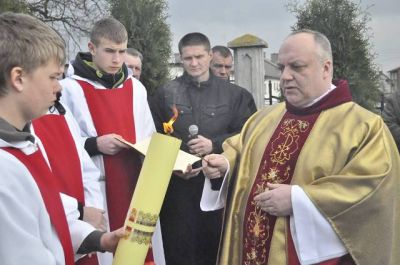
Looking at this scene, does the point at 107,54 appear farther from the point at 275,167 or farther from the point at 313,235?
the point at 313,235

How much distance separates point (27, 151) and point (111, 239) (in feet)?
1.79

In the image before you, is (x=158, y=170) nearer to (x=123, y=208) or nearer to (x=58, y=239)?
(x=58, y=239)

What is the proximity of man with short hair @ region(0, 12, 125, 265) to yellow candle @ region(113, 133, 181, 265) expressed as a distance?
236 mm

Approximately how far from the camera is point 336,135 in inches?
117

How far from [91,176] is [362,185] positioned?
1526mm

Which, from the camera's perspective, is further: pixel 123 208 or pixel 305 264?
pixel 123 208

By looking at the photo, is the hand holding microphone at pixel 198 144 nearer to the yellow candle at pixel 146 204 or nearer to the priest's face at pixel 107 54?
the priest's face at pixel 107 54

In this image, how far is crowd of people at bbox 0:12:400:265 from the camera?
193cm

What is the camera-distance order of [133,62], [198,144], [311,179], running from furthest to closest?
1. [133,62]
2. [198,144]
3. [311,179]

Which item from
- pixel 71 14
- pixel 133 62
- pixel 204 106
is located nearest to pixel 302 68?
pixel 204 106

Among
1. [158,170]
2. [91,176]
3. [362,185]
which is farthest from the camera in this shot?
[91,176]

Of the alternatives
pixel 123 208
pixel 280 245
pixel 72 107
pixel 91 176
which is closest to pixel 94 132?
pixel 72 107

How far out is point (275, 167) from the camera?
315cm

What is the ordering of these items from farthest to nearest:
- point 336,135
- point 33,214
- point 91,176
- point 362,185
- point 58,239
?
point 91,176 < point 336,135 < point 362,185 < point 58,239 < point 33,214
